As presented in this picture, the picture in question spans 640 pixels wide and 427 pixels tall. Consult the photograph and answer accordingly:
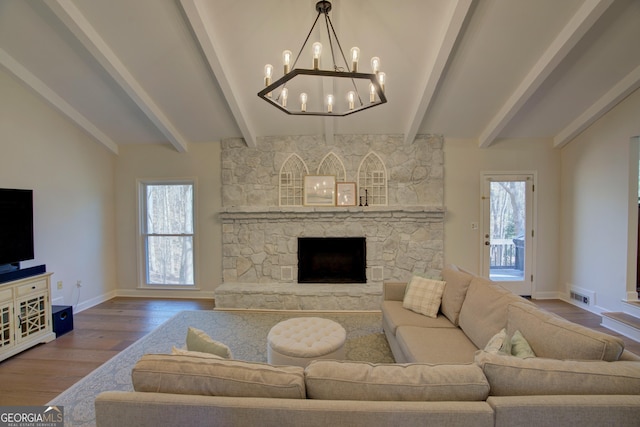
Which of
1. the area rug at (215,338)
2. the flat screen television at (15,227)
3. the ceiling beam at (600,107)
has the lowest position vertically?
the area rug at (215,338)

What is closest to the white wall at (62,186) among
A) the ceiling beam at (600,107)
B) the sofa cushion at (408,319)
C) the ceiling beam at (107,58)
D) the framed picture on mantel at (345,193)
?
the ceiling beam at (107,58)

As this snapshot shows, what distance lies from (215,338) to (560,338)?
10.4 ft

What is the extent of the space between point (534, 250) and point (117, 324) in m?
6.15

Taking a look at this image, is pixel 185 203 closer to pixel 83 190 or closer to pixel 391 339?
pixel 83 190

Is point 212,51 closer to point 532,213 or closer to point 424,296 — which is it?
point 424,296

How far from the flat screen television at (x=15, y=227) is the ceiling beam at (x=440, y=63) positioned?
4.77 meters

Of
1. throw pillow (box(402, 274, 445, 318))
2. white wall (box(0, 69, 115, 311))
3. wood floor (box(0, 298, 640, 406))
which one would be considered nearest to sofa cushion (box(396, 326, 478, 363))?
throw pillow (box(402, 274, 445, 318))

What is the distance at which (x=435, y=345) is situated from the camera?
2.12 m

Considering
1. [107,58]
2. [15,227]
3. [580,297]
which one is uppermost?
[107,58]

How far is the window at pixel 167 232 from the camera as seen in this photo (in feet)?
15.9

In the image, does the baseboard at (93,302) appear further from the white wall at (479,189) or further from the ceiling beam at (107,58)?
the white wall at (479,189)

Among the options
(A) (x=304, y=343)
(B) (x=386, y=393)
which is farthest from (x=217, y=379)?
(A) (x=304, y=343)

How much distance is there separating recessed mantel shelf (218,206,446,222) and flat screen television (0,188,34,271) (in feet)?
7.26

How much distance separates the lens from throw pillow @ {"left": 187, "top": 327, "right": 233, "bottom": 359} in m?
1.47
